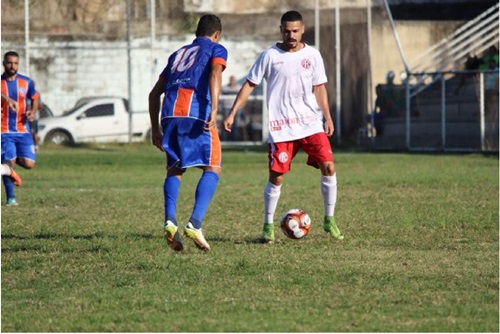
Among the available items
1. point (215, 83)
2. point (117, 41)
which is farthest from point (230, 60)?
point (215, 83)

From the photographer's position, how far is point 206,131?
10.1 meters

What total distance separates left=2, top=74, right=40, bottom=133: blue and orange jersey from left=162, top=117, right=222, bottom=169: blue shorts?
623 cm

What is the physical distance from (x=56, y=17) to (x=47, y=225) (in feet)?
73.3

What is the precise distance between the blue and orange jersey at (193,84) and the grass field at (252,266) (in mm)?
1173

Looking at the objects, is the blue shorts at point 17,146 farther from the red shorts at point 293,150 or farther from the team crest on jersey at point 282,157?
the team crest on jersey at point 282,157

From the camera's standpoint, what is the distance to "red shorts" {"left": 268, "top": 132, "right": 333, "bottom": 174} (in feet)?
35.6

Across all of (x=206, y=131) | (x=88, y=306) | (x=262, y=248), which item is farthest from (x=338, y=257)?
(x=88, y=306)

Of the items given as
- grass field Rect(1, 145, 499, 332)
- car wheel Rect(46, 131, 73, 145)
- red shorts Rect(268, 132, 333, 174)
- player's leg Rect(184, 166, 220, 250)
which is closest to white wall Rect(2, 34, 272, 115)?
car wheel Rect(46, 131, 73, 145)

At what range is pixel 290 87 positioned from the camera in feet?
35.8

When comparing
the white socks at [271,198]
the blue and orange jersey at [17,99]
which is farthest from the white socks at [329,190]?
the blue and orange jersey at [17,99]

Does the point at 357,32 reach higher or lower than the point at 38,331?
higher

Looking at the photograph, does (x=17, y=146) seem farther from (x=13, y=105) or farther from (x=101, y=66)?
(x=101, y=66)

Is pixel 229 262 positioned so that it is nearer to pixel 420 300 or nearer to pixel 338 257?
pixel 338 257

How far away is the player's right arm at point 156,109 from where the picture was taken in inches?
404
